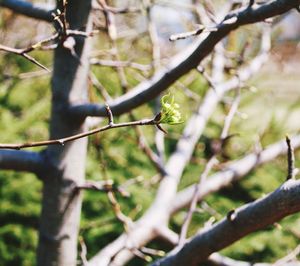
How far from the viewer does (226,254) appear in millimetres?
1949

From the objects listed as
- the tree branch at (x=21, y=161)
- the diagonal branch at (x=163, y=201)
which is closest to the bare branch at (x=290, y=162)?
the diagonal branch at (x=163, y=201)

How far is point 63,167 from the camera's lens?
4.68 ft

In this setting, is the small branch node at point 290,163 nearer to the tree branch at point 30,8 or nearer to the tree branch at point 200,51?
the tree branch at point 200,51

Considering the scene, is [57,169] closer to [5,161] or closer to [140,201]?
[5,161]

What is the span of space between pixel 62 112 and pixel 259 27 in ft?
6.69

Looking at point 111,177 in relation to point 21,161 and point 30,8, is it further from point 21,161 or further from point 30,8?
point 30,8

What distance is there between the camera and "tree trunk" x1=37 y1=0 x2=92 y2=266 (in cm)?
140

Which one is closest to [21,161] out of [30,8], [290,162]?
[30,8]

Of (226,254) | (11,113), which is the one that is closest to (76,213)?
(226,254)

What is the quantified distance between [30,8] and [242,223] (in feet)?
3.13

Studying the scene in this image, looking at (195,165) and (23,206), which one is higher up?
(23,206)

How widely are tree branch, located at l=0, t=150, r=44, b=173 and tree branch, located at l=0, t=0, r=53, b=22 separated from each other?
0.44 metres

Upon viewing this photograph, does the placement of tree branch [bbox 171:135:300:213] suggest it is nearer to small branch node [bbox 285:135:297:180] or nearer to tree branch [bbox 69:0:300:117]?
tree branch [bbox 69:0:300:117]

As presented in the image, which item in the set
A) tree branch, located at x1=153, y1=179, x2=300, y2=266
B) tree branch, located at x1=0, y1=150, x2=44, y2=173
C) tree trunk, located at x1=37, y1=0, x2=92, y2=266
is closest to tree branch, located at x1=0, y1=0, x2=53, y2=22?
tree trunk, located at x1=37, y1=0, x2=92, y2=266
